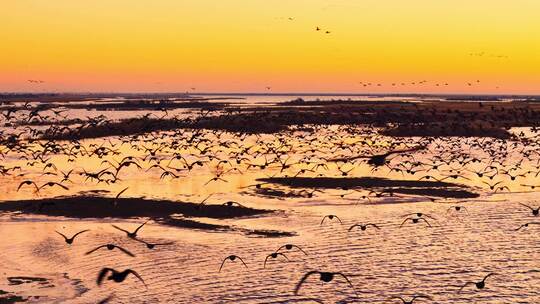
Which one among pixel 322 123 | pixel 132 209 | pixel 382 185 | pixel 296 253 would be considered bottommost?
pixel 296 253

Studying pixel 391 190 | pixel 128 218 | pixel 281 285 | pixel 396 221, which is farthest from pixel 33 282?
pixel 391 190

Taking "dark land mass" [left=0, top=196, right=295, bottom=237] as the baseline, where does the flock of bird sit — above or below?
above

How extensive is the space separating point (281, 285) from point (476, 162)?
100ft

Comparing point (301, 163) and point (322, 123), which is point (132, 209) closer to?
point (301, 163)

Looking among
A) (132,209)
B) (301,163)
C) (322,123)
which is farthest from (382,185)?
(322,123)

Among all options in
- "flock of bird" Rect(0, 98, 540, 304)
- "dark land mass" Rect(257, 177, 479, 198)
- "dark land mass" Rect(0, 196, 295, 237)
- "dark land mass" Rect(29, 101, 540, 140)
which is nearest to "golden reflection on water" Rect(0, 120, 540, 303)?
"flock of bird" Rect(0, 98, 540, 304)

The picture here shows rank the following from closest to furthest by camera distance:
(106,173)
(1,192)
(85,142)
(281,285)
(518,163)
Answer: (281,285) → (1,192) → (106,173) → (518,163) → (85,142)

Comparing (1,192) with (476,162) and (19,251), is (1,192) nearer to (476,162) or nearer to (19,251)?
(19,251)

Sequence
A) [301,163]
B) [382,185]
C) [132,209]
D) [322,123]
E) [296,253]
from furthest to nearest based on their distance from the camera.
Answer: [322,123] < [301,163] < [382,185] < [132,209] < [296,253]

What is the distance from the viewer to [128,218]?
2961 centimetres

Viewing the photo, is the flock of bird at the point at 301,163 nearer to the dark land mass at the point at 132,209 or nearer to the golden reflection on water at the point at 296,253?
the golden reflection on water at the point at 296,253

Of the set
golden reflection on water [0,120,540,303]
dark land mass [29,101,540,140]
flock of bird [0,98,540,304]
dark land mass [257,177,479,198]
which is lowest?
golden reflection on water [0,120,540,303]

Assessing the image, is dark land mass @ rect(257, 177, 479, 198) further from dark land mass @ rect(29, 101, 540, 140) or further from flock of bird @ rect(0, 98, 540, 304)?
dark land mass @ rect(29, 101, 540, 140)

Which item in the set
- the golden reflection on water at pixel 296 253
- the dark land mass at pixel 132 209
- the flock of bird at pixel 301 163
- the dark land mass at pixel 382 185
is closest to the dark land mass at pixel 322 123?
the flock of bird at pixel 301 163
